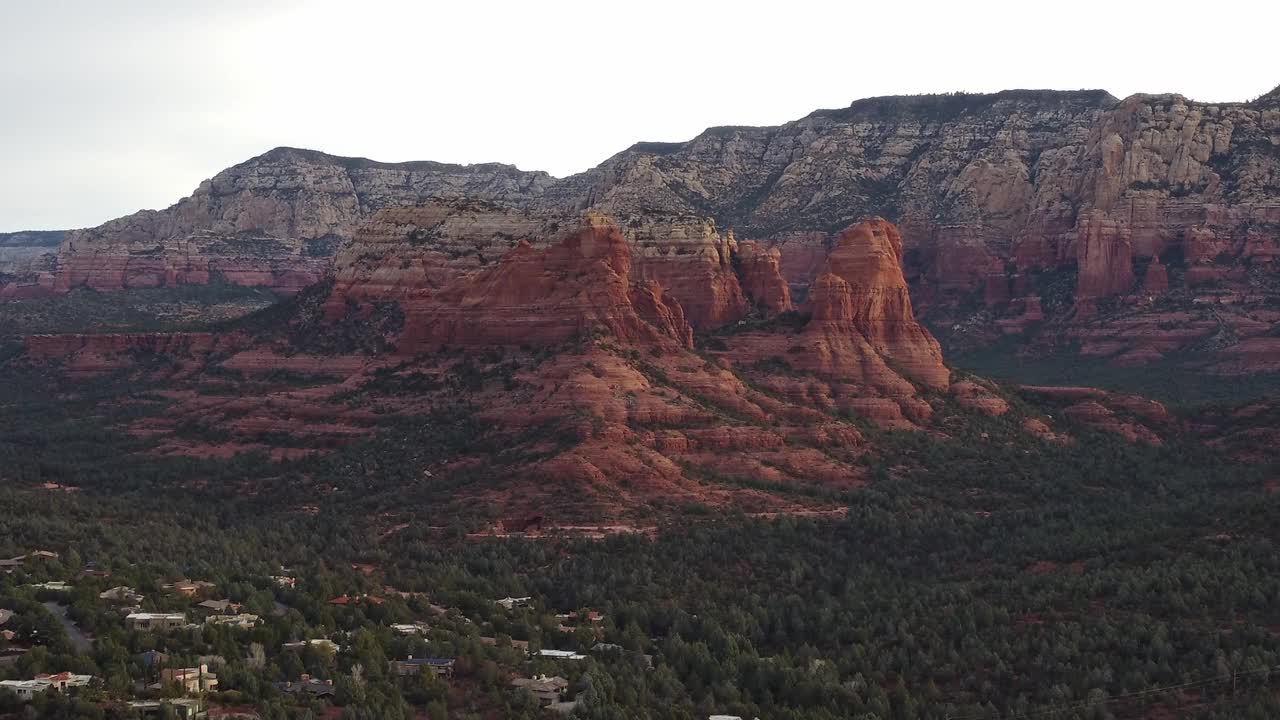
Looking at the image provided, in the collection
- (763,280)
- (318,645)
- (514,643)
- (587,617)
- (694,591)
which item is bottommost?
(694,591)

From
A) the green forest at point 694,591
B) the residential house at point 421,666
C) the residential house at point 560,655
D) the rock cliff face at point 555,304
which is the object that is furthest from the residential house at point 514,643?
the rock cliff face at point 555,304

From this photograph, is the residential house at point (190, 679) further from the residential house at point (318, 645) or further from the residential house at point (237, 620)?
the residential house at point (237, 620)

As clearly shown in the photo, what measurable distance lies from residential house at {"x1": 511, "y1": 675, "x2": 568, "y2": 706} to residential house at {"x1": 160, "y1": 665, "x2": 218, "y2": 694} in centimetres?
1031

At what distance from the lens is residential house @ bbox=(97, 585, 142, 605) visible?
2584 inches

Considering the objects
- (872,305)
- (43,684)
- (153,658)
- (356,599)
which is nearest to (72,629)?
(153,658)

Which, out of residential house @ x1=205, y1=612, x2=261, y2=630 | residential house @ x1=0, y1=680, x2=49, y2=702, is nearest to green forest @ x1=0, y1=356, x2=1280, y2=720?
residential house @ x1=0, y1=680, x2=49, y2=702

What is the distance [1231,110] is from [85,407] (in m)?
121

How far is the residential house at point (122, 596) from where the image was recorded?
65625mm

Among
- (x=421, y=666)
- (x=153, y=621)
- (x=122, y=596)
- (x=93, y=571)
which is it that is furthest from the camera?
(x=93, y=571)

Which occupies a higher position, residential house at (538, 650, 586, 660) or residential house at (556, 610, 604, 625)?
residential house at (538, 650, 586, 660)

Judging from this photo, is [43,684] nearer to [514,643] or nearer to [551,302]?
[514,643]

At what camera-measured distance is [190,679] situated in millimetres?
55344

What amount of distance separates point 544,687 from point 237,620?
11.9m

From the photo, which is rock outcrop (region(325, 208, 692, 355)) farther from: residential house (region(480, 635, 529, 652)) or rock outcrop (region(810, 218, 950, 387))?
residential house (region(480, 635, 529, 652))
